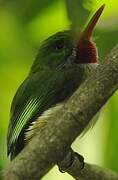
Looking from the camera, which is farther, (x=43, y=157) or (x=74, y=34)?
(x=43, y=157)

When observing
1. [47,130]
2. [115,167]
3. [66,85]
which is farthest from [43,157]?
[66,85]

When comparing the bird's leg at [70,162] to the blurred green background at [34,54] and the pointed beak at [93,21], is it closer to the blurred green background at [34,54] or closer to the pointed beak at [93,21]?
the blurred green background at [34,54]

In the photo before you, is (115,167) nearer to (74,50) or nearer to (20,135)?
Result: (20,135)

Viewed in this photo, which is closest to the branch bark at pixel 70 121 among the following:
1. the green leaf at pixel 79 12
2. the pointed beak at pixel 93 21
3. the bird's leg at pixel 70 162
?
the pointed beak at pixel 93 21

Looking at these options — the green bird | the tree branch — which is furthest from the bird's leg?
the green bird

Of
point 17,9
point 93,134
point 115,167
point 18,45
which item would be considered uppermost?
point 17,9

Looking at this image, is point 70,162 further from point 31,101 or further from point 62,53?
point 62,53
